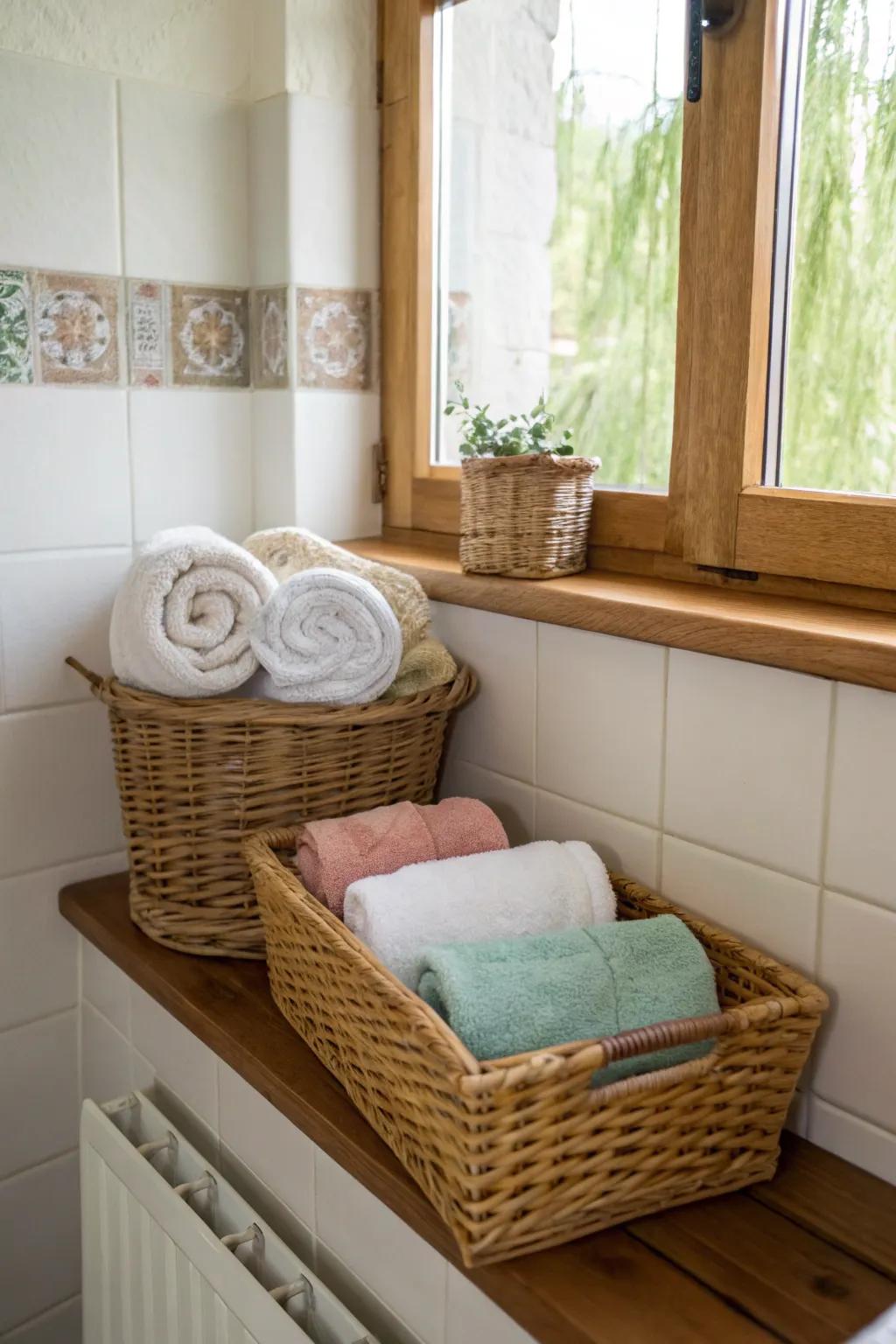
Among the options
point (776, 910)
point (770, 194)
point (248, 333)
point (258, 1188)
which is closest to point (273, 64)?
point (248, 333)

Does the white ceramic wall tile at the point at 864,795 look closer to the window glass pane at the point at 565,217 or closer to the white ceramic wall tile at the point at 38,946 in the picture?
the window glass pane at the point at 565,217

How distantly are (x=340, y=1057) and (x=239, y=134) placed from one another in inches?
41.7

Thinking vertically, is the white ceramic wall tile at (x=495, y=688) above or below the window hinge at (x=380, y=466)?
below

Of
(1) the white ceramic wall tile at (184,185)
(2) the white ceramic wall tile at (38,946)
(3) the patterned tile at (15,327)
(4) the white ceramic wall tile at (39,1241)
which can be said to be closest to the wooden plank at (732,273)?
(1) the white ceramic wall tile at (184,185)

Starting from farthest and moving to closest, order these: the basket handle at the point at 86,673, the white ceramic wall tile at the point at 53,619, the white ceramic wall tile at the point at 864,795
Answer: the white ceramic wall tile at the point at 53,619 → the basket handle at the point at 86,673 → the white ceramic wall tile at the point at 864,795

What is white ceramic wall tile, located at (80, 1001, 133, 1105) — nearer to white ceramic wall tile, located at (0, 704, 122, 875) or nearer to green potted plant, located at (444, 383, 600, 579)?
white ceramic wall tile, located at (0, 704, 122, 875)

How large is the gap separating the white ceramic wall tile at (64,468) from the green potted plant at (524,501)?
16.1 inches

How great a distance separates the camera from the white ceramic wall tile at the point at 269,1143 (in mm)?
1030

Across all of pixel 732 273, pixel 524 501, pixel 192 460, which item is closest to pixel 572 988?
pixel 524 501

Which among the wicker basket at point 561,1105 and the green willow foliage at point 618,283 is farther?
the green willow foliage at point 618,283

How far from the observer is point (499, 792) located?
1.27 metres

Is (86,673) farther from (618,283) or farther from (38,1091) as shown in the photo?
(618,283)

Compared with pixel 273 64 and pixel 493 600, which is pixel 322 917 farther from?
pixel 273 64

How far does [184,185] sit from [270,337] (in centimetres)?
19
